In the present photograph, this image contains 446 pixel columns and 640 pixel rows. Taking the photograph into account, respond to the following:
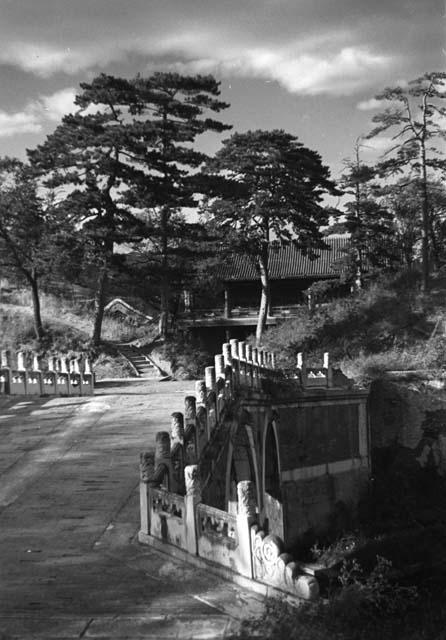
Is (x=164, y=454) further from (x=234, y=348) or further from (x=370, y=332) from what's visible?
(x=370, y=332)

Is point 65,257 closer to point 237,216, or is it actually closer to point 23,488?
point 237,216

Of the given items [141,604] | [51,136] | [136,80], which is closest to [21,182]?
[51,136]

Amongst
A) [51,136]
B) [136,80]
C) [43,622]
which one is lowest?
[43,622]

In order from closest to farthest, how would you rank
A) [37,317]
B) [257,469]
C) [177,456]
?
[177,456] → [257,469] → [37,317]

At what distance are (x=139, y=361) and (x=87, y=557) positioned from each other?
2347cm

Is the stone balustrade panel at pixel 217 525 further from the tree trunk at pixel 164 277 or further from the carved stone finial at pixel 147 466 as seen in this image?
the tree trunk at pixel 164 277

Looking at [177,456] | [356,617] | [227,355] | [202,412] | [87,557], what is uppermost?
[227,355]

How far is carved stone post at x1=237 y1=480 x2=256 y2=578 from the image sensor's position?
777 centimetres

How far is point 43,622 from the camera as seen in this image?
7020 millimetres

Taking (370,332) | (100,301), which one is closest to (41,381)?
(100,301)

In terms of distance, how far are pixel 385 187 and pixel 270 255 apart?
8.70 m

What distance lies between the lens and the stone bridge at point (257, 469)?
7859 mm

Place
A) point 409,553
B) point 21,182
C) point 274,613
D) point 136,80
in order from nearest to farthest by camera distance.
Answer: point 274,613 → point 409,553 → point 136,80 → point 21,182

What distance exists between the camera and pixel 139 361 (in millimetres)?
32094
